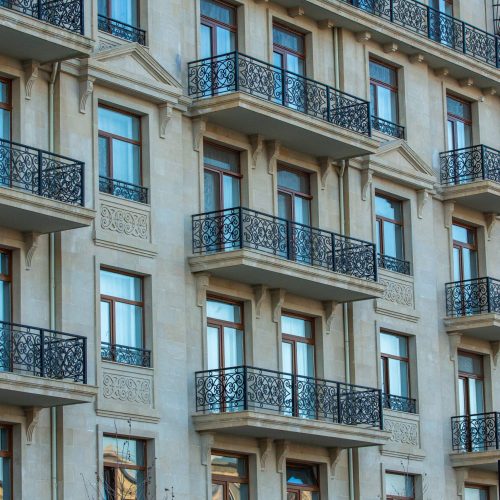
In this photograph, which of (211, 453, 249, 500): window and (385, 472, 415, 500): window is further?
(385, 472, 415, 500): window

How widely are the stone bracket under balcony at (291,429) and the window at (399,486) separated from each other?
187cm

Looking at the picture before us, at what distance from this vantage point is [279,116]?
38.8 metres

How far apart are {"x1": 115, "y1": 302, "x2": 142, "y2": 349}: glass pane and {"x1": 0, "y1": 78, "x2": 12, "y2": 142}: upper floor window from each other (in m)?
3.90

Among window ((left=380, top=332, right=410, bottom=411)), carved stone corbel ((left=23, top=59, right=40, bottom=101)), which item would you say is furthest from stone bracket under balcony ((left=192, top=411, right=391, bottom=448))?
carved stone corbel ((left=23, top=59, right=40, bottom=101))

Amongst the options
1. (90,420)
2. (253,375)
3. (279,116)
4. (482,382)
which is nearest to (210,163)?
(279,116)

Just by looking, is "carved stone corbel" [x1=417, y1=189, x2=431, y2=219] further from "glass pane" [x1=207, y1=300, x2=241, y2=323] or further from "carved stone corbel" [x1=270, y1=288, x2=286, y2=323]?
"glass pane" [x1=207, y1=300, x2=241, y2=323]

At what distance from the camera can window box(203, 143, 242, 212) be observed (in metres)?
38.7

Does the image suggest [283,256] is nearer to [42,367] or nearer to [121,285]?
[121,285]

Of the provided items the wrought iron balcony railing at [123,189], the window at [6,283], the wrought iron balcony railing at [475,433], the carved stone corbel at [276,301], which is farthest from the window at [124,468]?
the wrought iron balcony railing at [475,433]

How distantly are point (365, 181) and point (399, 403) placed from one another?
4.87 meters

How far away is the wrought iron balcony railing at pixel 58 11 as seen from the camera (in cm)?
3412

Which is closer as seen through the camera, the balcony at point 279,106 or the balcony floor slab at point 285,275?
the balcony floor slab at point 285,275

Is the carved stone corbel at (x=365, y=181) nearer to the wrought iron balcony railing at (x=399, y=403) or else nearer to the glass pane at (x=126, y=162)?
the wrought iron balcony railing at (x=399, y=403)

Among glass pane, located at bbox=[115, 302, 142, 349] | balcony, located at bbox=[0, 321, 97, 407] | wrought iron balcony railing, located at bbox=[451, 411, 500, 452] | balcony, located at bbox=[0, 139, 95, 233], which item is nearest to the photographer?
balcony, located at bbox=[0, 321, 97, 407]
